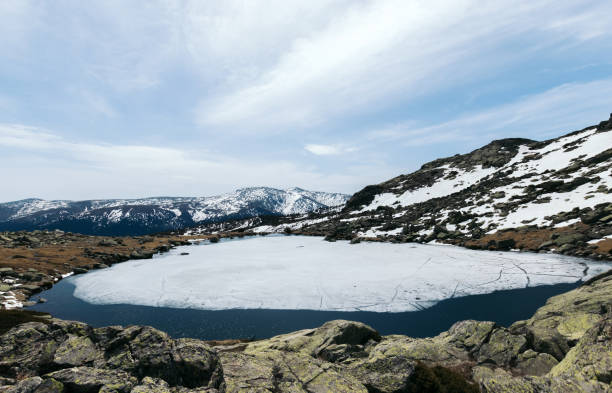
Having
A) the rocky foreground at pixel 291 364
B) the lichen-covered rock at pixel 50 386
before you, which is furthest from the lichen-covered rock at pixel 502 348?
the lichen-covered rock at pixel 50 386

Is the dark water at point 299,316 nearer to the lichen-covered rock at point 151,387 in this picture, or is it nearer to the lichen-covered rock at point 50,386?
the lichen-covered rock at point 151,387

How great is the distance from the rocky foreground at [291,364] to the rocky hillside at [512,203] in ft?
119

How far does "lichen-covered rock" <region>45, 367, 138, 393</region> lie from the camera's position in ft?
24.7

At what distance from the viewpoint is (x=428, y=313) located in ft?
79.9

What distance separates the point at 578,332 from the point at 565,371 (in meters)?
6.17

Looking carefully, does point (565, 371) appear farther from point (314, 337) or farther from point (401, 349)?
point (314, 337)

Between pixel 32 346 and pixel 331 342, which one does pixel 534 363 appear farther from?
pixel 32 346

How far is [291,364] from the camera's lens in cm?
1150

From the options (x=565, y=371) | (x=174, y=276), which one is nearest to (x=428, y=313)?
(x=565, y=371)

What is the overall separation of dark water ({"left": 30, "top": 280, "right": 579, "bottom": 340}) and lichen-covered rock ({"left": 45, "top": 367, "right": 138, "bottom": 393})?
14.6 metres

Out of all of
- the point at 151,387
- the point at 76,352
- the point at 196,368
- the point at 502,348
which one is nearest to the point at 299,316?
the point at 502,348

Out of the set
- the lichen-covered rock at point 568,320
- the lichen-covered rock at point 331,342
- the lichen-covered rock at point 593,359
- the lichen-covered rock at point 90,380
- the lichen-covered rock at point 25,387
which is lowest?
the lichen-covered rock at point 331,342

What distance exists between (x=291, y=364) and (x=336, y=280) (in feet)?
78.8

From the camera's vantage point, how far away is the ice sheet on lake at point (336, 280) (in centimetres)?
2836
